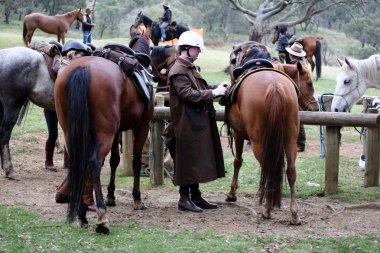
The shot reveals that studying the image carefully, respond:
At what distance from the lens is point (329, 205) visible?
6.98m

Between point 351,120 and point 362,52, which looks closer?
point 351,120

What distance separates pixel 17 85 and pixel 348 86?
15.8 ft

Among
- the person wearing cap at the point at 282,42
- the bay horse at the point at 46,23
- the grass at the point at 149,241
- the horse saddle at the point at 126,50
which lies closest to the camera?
the grass at the point at 149,241

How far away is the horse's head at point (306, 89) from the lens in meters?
8.22

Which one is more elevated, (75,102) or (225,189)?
(75,102)

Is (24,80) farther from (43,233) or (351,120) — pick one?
(351,120)

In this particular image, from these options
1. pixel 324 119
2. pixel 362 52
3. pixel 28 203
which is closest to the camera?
pixel 28 203

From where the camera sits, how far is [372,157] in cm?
794

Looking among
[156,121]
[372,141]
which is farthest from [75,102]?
[372,141]

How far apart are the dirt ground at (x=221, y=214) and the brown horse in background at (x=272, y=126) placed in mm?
319

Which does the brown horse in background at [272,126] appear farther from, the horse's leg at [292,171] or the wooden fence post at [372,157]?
the wooden fence post at [372,157]

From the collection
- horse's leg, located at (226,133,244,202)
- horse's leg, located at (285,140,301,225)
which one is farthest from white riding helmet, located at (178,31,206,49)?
horse's leg, located at (285,140,301,225)

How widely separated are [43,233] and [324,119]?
378 cm

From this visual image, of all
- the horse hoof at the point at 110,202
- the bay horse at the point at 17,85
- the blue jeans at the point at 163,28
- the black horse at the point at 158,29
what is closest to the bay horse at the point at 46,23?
the black horse at the point at 158,29
